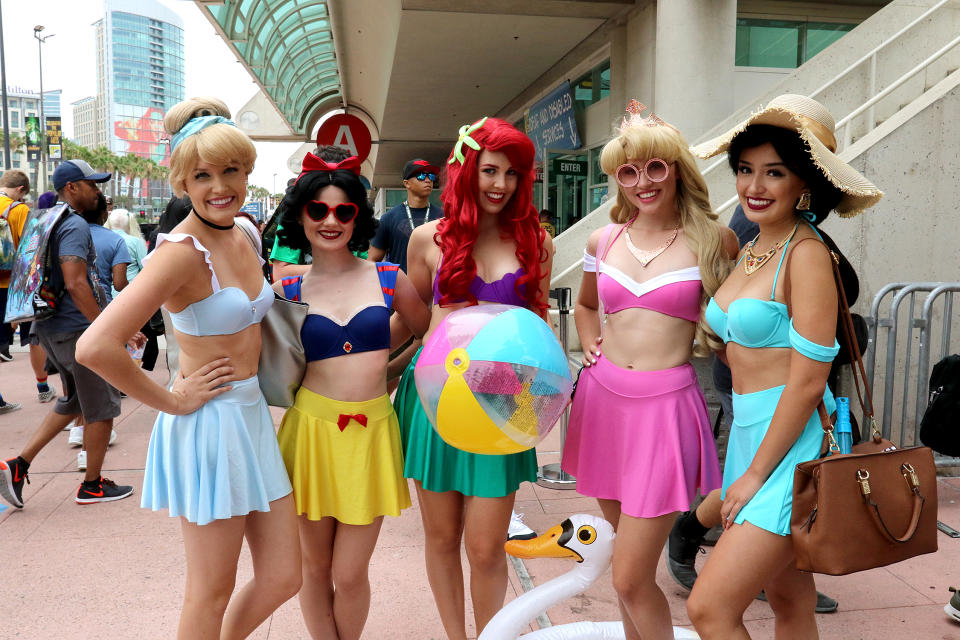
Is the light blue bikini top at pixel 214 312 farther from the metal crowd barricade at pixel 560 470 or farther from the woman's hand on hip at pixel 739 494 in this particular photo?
the metal crowd barricade at pixel 560 470

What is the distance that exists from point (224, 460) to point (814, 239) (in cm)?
184

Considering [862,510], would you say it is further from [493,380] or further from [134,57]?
[134,57]

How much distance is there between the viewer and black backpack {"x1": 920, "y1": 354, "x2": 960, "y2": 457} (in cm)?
277

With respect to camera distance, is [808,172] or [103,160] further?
[103,160]

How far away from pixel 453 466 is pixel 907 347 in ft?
12.4

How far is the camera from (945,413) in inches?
109

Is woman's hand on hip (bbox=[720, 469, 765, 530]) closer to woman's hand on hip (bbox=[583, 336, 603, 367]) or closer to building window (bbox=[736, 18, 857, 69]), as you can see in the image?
woman's hand on hip (bbox=[583, 336, 603, 367])

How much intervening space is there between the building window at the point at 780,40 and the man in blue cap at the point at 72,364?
10008 mm

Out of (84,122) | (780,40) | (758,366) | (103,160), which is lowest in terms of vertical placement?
→ (758,366)

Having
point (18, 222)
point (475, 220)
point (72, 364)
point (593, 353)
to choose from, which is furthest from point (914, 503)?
point (18, 222)

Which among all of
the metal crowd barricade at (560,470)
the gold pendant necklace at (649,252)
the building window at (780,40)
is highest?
the building window at (780,40)

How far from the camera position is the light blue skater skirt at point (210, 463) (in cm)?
222

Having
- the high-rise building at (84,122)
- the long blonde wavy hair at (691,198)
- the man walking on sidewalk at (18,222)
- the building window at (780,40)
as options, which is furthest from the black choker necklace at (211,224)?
the high-rise building at (84,122)

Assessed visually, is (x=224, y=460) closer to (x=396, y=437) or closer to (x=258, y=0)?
(x=396, y=437)
